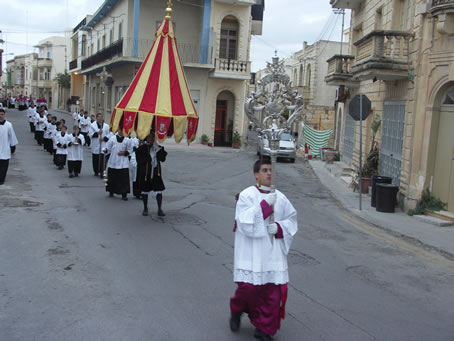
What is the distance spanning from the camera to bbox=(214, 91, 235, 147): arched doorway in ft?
105

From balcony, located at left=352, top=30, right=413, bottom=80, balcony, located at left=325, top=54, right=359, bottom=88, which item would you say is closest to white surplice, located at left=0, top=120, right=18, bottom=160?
balcony, located at left=352, top=30, right=413, bottom=80

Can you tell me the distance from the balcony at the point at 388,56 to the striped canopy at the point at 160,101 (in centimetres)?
543

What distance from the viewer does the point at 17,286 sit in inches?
231

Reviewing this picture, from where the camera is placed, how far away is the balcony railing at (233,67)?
30.2 meters

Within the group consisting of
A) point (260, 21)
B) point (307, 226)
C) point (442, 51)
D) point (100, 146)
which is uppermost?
point (260, 21)

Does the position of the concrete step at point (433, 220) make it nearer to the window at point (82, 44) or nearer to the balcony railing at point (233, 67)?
the balcony railing at point (233, 67)

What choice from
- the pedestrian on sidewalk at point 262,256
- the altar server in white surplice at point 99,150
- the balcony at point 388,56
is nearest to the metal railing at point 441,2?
the balcony at point 388,56

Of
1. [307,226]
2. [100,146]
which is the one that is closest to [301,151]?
[100,146]

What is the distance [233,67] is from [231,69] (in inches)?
7.9

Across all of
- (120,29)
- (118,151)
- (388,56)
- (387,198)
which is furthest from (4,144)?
(120,29)

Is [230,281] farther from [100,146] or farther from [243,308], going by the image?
[100,146]

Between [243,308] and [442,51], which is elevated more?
[442,51]

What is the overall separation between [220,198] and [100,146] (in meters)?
4.34

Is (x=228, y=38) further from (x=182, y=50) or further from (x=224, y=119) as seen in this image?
(x=224, y=119)
